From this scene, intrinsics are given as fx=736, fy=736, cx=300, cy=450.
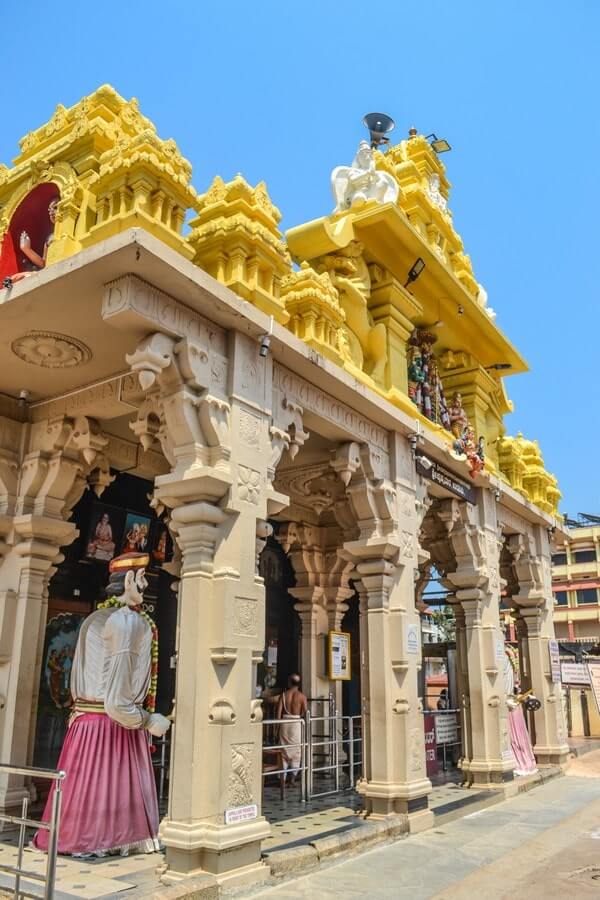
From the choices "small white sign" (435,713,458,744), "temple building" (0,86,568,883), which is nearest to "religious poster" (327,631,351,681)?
"temple building" (0,86,568,883)

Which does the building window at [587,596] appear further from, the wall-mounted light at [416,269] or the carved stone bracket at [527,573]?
the wall-mounted light at [416,269]

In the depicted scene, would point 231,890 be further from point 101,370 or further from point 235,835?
point 101,370

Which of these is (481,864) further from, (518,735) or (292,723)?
(518,735)

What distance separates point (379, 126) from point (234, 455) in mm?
8372

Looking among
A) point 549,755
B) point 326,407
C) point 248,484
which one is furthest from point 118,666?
point 549,755

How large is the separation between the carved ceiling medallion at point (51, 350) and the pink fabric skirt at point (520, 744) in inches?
317

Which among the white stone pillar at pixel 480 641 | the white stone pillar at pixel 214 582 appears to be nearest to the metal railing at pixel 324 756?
the white stone pillar at pixel 480 641

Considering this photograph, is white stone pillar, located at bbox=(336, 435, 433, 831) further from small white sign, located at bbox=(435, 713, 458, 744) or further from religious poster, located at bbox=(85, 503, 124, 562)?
small white sign, located at bbox=(435, 713, 458, 744)

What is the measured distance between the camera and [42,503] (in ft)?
22.3

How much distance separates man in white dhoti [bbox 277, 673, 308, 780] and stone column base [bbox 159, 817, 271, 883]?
451 cm

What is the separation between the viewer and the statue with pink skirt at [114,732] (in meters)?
5.32

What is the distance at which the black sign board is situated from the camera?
27.5 feet

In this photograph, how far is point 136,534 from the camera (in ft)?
27.7

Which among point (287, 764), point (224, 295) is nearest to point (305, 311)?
point (224, 295)
